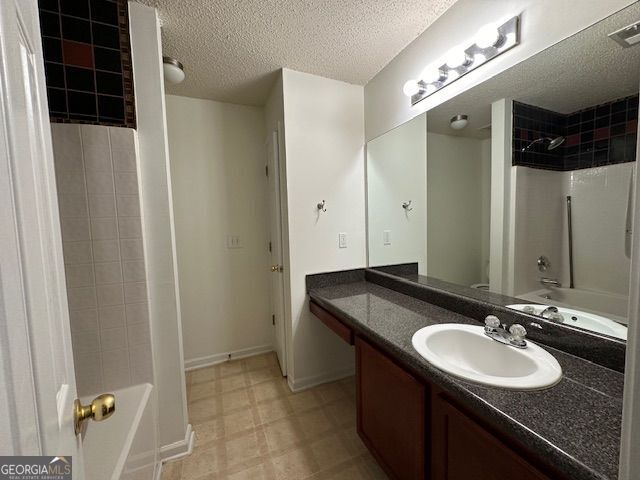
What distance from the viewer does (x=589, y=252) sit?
96cm

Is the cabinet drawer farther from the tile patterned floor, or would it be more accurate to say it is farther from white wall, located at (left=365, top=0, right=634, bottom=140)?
white wall, located at (left=365, top=0, right=634, bottom=140)

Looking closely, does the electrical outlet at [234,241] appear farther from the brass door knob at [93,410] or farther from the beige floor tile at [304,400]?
the brass door knob at [93,410]

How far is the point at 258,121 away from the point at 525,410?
102 inches

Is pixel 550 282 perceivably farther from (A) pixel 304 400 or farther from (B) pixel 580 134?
(A) pixel 304 400

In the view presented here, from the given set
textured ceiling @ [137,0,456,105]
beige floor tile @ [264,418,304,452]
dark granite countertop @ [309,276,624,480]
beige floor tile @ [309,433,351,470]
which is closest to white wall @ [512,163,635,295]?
dark granite countertop @ [309,276,624,480]

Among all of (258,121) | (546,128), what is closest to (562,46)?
(546,128)

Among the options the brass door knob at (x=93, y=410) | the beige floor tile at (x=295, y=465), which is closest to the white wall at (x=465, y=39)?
the brass door knob at (x=93, y=410)

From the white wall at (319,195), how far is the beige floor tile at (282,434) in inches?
12.7

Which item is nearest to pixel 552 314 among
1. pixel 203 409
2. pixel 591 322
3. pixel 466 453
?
pixel 591 322

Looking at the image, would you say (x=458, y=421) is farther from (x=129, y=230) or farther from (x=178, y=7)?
(x=178, y=7)

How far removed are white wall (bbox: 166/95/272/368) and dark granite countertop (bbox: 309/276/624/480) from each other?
1642mm

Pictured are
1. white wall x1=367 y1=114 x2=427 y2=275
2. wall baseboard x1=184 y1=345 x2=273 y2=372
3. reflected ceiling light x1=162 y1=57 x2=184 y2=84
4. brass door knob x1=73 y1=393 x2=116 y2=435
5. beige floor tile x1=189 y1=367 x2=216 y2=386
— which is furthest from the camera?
wall baseboard x1=184 y1=345 x2=273 y2=372

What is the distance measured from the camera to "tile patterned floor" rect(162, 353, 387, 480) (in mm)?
1359

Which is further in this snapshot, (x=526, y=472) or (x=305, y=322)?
(x=305, y=322)
